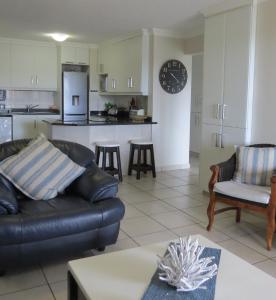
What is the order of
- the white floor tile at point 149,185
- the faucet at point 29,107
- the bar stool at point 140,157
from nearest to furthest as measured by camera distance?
the white floor tile at point 149,185
the bar stool at point 140,157
the faucet at point 29,107

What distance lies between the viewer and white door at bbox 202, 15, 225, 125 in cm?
434

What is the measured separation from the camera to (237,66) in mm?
4121

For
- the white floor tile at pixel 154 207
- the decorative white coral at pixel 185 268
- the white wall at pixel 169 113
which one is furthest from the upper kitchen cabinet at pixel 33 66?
the decorative white coral at pixel 185 268

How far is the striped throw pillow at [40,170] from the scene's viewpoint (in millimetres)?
3006

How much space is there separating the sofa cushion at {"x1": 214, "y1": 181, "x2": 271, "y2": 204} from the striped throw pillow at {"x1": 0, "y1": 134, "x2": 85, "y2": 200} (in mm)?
1351

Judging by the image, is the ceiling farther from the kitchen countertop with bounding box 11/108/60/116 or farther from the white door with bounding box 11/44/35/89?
the kitchen countertop with bounding box 11/108/60/116

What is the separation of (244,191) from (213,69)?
6.02 feet

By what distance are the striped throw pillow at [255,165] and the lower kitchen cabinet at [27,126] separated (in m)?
4.73

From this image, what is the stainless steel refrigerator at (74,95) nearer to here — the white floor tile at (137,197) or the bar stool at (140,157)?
the bar stool at (140,157)

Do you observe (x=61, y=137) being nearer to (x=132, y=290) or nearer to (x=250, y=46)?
(x=250, y=46)

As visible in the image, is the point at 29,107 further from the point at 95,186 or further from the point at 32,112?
the point at 95,186

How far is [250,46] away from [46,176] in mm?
2619

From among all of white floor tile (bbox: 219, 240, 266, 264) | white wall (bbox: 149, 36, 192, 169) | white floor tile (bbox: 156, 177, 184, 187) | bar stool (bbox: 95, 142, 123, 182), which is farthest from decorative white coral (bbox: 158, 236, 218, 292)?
white wall (bbox: 149, 36, 192, 169)

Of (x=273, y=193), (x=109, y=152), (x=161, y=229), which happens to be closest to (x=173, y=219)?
(x=161, y=229)
